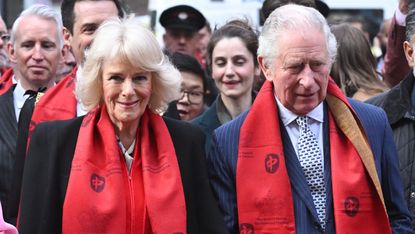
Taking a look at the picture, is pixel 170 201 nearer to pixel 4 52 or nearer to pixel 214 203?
pixel 214 203

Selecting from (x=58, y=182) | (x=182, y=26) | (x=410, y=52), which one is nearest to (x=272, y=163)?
(x=58, y=182)

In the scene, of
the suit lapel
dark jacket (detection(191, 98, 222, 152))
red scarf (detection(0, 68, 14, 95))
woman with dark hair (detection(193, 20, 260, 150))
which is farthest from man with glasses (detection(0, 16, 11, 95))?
woman with dark hair (detection(193, 20, 260, 150))

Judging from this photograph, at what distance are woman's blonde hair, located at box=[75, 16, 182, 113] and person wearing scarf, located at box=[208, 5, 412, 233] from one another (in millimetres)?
373

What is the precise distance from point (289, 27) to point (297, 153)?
2.06 ft

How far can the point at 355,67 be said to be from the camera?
303 inches

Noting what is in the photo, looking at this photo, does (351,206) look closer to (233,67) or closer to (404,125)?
(404,125)

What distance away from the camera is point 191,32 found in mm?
10523

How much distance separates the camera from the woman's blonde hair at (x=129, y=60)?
5.49 meters

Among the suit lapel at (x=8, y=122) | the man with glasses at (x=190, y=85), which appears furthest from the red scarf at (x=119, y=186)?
the man with glasses at (x=190, y=85)

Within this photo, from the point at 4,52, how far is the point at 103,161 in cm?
351

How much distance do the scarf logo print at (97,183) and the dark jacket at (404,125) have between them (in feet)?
5.69

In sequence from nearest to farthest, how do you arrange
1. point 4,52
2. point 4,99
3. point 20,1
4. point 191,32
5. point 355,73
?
point 4,99 → point 355,73 → point 4,52 → point 191,32 → point 20,1

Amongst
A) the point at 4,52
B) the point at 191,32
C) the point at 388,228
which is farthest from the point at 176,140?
the point at 191,32

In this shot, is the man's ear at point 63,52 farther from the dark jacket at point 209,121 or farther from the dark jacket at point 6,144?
the dark jacket at point 209,121
